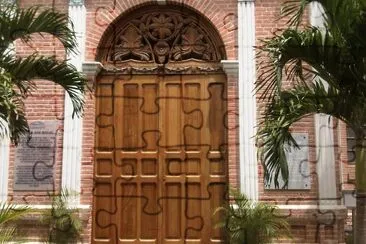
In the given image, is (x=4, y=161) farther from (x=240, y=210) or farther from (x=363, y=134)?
(x=363, y=134)

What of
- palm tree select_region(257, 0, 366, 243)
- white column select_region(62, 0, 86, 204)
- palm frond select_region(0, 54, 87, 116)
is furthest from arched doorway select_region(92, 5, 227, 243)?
palm tree select_region(257, 0, 366, 243)

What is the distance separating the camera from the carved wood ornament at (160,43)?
923cm

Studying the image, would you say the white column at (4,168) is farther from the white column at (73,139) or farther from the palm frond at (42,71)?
the palm frond at (42,71)

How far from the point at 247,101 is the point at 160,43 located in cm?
168

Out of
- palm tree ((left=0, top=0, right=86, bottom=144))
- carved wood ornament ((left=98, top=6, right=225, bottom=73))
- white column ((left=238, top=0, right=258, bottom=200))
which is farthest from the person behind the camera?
carved wood ornament ((left=98, top=6, right=225, bottom=73))

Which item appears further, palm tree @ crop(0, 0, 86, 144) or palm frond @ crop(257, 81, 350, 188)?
palm tree @ crop(0, 0, 86, 144)

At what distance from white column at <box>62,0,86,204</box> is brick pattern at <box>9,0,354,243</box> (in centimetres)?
8

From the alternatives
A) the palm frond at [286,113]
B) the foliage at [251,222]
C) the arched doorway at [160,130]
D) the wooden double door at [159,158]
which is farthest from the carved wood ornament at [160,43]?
the palm frond at [286,113]

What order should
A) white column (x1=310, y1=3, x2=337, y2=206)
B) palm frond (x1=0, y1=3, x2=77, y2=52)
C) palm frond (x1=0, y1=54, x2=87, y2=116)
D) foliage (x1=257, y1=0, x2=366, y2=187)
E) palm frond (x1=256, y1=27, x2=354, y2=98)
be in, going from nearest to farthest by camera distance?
foliage (x1=257, y1=0, x2=366, y2=187) < palm frond (x1=256, y1=27, x2=354, y2=98) < palm frond (x1=0, y1=3, x2=77, y2=52) < palm frond (x1=0, y1=54, x2=87, y2=116) < white column (x1=310, y1=3, x2=337, y2=206)

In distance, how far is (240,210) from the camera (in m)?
8.20

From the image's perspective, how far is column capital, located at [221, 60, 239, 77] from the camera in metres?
8.93

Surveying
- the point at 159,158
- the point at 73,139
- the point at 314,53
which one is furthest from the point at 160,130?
the point at 314,53

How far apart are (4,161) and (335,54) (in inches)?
203

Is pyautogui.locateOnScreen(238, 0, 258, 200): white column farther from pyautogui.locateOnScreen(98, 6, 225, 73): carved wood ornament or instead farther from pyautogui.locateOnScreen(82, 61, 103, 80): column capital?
pyautogui.locateOnScreen(82, 61, 103, 80): column capital
